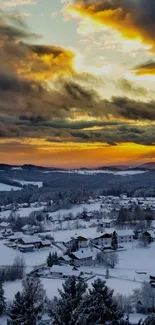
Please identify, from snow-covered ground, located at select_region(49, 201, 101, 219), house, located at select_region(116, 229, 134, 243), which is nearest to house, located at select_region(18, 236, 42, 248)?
house, located at select_region(116, 229, 134, 243)

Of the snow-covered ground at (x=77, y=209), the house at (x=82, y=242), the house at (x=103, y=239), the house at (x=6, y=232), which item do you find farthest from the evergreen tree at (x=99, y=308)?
the snow-covered ground at (x=77, y=209)

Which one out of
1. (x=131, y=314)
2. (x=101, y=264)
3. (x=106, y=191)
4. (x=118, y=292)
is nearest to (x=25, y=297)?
(x=131, y=314)

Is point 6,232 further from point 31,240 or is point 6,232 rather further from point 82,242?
point 82,242

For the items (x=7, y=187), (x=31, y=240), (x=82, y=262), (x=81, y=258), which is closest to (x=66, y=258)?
(x=81, y=258)

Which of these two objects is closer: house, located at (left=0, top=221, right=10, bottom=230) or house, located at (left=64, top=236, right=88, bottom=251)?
house, located at (left=64, top=236, right=88, bottom=251)

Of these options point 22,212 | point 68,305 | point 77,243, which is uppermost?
point 68,305

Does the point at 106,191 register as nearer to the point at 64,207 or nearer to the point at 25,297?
the point at 64,207

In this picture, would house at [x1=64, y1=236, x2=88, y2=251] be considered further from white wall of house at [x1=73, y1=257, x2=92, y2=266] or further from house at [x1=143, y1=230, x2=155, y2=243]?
Result: house at [x1=143, y1=230, x2=155, y2=243]

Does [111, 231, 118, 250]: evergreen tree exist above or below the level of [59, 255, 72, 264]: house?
above

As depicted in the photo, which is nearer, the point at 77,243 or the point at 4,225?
the point at 77,243

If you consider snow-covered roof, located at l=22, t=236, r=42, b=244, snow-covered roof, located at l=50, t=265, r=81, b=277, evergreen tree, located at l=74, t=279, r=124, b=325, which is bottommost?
snow-covered roof, located at l=50, t=265, r=81, b=277
